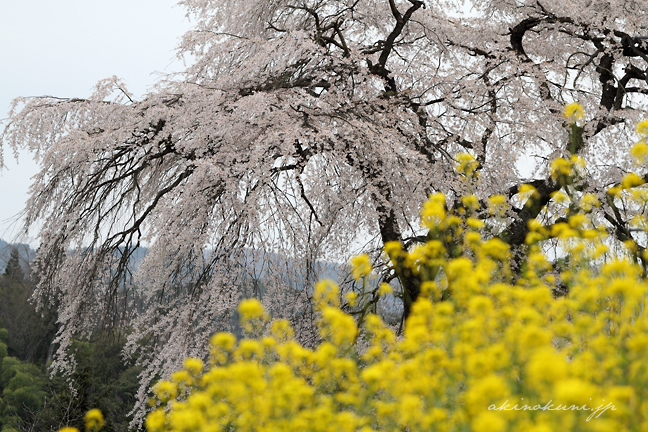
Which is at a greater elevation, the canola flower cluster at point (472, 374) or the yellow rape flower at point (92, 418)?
the canola flower cluster at point (472, 374)

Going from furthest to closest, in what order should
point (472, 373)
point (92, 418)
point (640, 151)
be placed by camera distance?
1. point (640, 151)
2. point (92, 418)
3. point (472, 373)

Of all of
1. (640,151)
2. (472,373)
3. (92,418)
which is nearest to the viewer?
(472,373)

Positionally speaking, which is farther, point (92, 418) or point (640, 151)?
point (640, 151)

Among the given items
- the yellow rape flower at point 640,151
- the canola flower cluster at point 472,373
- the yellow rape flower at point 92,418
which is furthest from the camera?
the yellow rape flower at point 640,151

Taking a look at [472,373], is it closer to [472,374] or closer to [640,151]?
[472,374]

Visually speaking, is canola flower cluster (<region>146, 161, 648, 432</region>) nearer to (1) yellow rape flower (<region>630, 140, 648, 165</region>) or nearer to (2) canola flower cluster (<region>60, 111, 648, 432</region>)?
(2) canola flower cluster (<region>60, 111, 648, 432</region>)

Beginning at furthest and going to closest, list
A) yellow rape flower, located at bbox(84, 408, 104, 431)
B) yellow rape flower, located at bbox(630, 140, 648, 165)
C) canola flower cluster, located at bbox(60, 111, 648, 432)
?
1. yellow rape flower, located at bbox(630, 140, 648, 165)
2. yellow rape flower, located at bbox(84, 408, 104, 431)
3. canola flower cluster, located at bbox(60, 111, 648, 432)

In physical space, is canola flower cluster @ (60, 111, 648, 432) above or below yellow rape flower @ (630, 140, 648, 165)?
below

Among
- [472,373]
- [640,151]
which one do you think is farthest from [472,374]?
[640,151]

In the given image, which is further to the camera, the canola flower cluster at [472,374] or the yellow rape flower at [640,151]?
the yellow rape flower at [640,151]

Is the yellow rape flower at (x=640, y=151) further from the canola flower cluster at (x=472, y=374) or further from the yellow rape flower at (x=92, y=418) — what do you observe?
the yellow rape flower at (x=92, y=418)

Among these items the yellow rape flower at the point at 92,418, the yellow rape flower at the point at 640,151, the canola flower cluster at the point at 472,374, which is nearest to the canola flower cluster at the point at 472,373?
the canola flower cluster at the point at 472,374

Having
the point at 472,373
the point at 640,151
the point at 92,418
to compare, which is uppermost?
the point at 640,151

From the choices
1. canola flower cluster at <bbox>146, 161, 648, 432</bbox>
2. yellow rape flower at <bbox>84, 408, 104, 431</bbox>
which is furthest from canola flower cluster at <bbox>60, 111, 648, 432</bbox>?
yellow rape flower at <bbox>84, 408, 104, 431</bbox>
